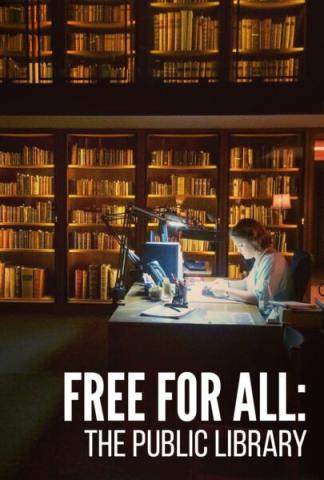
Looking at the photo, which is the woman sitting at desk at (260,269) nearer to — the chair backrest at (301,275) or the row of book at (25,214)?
the chair backrest at (301,275)

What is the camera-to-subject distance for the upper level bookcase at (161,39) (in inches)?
230

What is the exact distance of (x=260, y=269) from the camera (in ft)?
11.4

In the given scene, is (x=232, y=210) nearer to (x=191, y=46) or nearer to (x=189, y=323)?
(x=191, y=46)

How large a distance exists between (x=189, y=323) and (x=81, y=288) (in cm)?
367

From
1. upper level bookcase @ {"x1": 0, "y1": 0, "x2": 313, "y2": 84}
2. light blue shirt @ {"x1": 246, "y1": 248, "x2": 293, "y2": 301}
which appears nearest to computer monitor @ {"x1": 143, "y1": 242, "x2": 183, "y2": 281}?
light blue shirt @ {"x1": 246, "y1": 248, "x2": 293, "y2": 301}

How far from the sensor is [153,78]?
19.9ft

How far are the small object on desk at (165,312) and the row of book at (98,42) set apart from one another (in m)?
4.18

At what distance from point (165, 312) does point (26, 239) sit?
3.78 metres

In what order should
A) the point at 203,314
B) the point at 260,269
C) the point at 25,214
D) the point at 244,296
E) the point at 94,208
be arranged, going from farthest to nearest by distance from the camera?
1. the point at 94,208
2. the point at 25,214
3. the point at 260,269
4. the point at 244,296
5. the point at 203,314

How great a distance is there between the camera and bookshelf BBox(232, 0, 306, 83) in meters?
5.86

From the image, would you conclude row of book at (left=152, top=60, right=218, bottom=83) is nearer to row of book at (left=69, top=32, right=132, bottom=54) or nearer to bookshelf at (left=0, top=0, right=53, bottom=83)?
row of book at (left=69, top=32, right=132, bottom=54)

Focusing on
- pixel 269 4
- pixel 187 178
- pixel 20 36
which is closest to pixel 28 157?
pixel 20 36

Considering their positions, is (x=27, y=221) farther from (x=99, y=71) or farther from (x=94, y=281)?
(x=99, y=71)

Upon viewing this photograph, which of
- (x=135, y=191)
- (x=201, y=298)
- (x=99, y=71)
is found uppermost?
(x=99, y=71)
